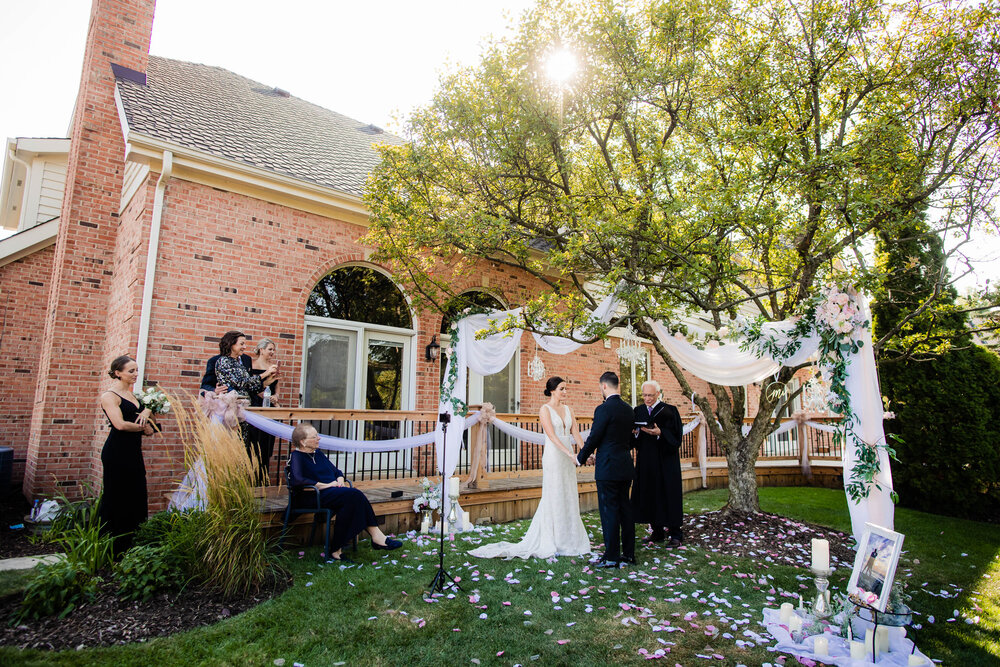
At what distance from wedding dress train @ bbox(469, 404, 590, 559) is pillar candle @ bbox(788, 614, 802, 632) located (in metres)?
2.47

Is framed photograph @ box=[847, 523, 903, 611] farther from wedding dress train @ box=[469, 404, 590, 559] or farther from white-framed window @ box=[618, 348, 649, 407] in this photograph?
white-framed window @ box=[618, 348, 649, 407]

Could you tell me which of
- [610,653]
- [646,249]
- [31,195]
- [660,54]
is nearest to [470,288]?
[646,249]

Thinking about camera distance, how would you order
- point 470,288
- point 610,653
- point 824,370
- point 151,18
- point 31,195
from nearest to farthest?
1. point 610,653
2. point 824,370
3. point 151,18
4. point 470,288
5. point 31,195

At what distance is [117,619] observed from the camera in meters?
3.81

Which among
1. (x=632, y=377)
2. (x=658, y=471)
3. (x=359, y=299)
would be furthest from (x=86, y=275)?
(x=632, y=377)

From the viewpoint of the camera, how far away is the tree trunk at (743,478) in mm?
7594

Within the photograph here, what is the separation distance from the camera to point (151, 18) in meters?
9.47

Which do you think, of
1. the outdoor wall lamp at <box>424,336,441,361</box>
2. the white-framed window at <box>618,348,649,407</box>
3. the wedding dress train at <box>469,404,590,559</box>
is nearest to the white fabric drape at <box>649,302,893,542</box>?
the wedding dress train at <box>469,404,590,559</box>

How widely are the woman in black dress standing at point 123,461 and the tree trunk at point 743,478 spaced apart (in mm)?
7221

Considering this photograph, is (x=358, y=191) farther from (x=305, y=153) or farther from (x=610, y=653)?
(x=610, y=653)

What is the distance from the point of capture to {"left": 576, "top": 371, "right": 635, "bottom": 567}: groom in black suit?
5531 mm

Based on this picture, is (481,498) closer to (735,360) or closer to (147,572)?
(735,360)

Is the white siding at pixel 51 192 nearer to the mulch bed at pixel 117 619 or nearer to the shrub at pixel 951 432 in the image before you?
the mulch bed at pixel 117 619

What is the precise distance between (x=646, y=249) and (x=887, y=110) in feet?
10.6
